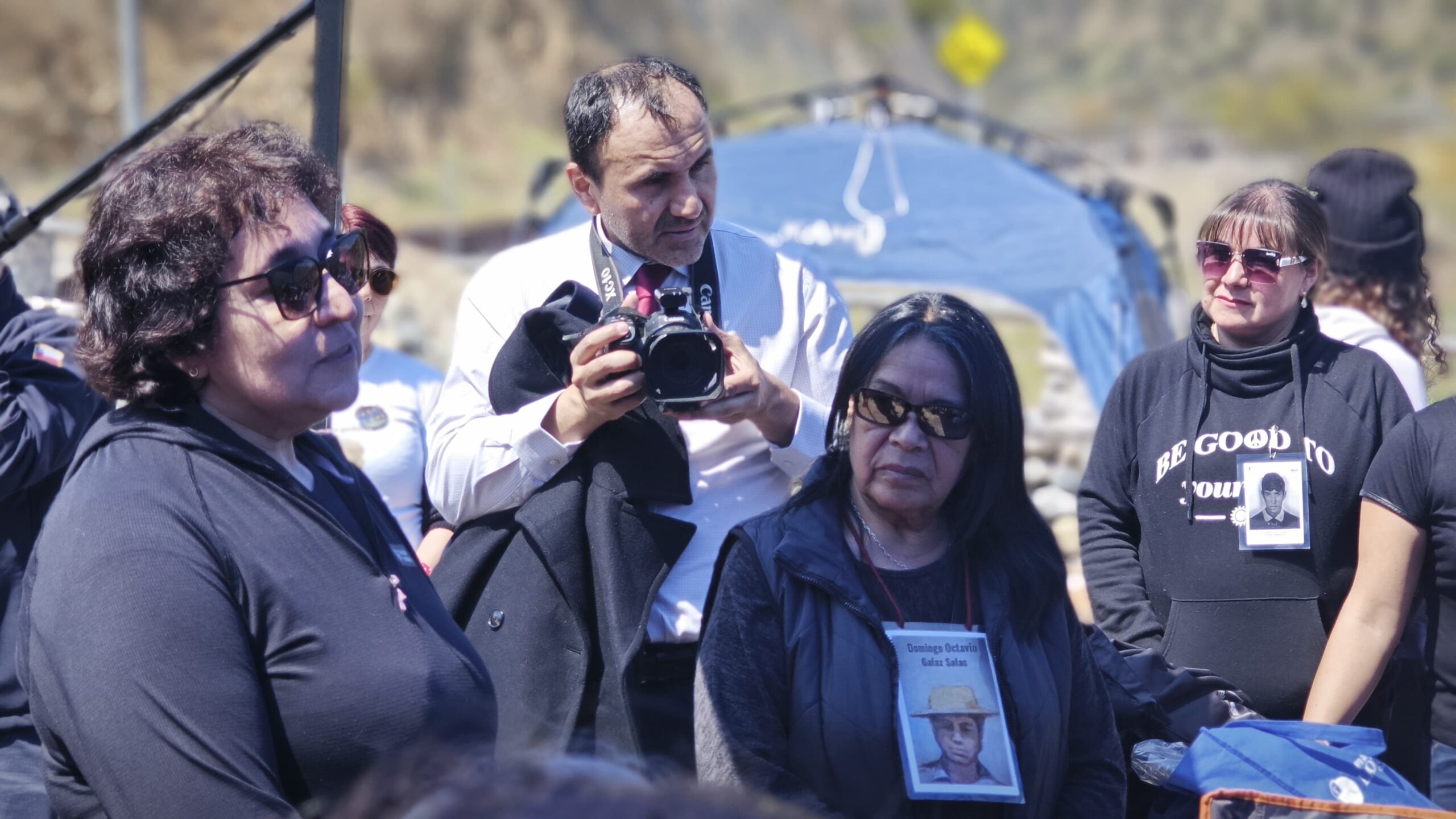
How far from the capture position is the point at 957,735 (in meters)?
2.26

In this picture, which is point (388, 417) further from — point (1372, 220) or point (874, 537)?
point (1372, 220)

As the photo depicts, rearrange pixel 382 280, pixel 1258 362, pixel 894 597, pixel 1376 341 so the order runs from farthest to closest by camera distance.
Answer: pixel 1376 341
pixel 382 280
pixel 1258 362
pixel 894 597

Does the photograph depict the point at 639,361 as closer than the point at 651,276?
Yes

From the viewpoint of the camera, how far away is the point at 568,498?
2.63m

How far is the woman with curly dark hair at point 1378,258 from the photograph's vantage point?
12.3 ft

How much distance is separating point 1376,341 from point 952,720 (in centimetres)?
192

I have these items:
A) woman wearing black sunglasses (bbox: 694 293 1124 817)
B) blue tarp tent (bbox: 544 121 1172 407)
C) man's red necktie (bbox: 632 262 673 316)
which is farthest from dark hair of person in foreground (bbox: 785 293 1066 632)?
blue tarp tent (bbox: 544 121 1172 407)

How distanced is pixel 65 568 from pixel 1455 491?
2.42 metres

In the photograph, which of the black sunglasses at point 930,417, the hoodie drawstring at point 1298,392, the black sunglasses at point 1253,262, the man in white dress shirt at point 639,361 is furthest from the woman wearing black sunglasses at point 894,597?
the black sunglasses at point 1253,262

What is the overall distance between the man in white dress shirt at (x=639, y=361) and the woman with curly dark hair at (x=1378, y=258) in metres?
1.55

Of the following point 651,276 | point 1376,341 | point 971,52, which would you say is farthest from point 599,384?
point 971,52

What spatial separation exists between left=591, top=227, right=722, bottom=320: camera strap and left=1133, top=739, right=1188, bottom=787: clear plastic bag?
111 centimetres

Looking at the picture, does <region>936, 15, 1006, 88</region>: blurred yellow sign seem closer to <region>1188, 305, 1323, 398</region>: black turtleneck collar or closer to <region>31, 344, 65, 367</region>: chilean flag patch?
<region>1188, 305, 1323, 398</region>: black turtleneck collar

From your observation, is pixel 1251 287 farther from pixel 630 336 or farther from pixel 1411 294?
pixel 630 336
